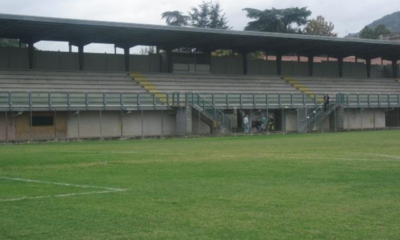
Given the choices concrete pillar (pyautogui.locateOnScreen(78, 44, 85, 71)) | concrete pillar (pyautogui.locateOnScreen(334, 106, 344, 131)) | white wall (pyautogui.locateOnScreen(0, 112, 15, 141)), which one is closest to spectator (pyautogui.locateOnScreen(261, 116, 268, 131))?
concrete pillar (pyautogui.locateOnScreen(334, 106, 344, 131))

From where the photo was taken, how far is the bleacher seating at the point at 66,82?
4281 centimetres

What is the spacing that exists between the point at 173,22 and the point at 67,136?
44581mm

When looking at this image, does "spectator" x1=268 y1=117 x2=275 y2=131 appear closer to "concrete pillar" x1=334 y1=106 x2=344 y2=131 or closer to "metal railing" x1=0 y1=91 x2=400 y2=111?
"metal railing" x1=0 y1=91 x2=400 y2=111

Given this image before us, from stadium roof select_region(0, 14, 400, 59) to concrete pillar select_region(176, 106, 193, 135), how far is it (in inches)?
269

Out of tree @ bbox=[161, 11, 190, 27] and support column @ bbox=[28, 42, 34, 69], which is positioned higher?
tree @ bbox=[161, 11, 190, 27]

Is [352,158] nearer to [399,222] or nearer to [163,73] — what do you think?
[399,222]

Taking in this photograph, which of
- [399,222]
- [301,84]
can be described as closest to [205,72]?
[301,84]

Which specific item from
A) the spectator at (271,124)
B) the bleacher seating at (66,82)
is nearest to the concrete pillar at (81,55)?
the bleacher seating at (66,82)

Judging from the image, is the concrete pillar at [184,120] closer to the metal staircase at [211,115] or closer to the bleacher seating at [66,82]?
the metal staircase at [211,115]

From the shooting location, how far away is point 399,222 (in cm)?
798

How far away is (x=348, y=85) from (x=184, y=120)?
22.7m

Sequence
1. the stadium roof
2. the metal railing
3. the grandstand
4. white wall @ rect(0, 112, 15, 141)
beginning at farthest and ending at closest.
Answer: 1. the stadium roof
2. the grandstand
3. the metal railing
4. white wall @ rect(0, 112, 15, 141)

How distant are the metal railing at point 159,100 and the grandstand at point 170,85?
76 millimetres

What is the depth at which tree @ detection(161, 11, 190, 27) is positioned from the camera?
8288cm
